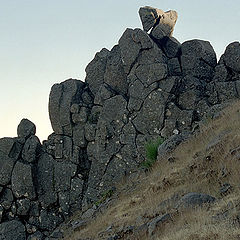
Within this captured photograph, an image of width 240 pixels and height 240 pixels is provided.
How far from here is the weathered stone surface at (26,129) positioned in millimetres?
35469

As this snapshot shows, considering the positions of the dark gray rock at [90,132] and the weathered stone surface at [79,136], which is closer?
the dark gray rock at [90,132]

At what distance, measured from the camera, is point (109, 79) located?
35344mm

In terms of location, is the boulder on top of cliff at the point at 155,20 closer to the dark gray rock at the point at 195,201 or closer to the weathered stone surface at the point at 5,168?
the weathered stone surface at the point at 5,168

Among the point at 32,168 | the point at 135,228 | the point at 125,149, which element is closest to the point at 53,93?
the point at 32,168

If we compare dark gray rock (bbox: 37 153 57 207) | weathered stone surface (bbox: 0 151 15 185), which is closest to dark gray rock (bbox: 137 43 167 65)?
dark gray rock (bbox: 37 153 57 207)

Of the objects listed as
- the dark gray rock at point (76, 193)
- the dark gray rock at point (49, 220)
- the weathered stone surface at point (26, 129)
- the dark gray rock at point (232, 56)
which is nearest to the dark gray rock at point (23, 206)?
the dark gray rock at point (49, 220)

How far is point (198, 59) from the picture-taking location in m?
34.8

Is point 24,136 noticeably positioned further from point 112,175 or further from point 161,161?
point 161,161

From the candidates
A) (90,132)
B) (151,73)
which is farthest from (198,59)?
(90,132)

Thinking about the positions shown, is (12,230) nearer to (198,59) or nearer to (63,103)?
(63,103)

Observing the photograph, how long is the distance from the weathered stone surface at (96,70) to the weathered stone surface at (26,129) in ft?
22.9

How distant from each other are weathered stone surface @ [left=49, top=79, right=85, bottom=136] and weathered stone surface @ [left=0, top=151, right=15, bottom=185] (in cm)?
514

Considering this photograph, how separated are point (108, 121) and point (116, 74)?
5199mm

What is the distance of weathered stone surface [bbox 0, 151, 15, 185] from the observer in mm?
33125
